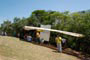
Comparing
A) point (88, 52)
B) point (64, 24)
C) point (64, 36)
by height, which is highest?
point (64, 24)

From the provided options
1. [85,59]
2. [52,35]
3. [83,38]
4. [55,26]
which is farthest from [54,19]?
[85,59]

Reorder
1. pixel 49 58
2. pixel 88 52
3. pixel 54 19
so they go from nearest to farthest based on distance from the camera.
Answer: pixel 49 58, pixel 88 52, pixel 54 19

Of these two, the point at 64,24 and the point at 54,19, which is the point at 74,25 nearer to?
the point at 64,24

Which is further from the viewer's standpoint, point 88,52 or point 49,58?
point 88,52

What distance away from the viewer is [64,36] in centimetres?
2017

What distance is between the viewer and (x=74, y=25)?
66.6 ft

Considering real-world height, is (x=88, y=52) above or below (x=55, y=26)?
below

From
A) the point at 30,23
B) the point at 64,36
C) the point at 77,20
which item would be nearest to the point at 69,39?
the point at 64,36

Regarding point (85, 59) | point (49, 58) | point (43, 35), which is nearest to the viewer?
point (49, 58)

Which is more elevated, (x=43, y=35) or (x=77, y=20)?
(x=77, y=20)

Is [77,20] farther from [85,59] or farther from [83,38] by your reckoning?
[85,59]

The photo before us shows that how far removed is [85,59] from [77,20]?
7429mm

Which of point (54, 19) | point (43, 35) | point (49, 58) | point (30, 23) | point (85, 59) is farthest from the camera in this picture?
point (30, 23)

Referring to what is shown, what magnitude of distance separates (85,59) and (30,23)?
2486cm
